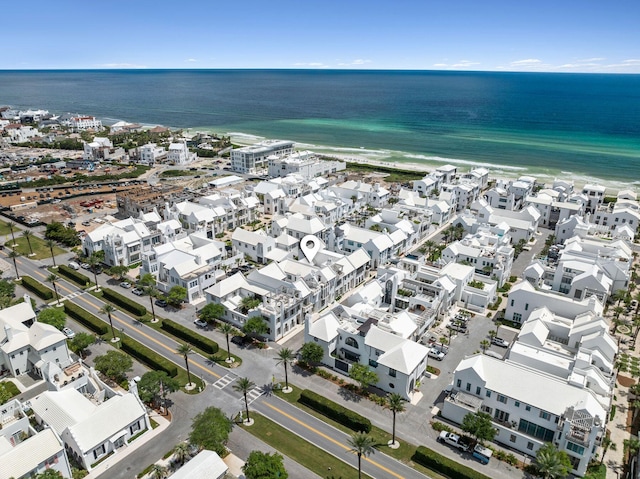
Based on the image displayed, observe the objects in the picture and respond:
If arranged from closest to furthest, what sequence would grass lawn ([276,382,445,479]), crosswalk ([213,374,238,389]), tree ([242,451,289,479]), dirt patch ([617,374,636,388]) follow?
tree ([242,451,289,479]) < grass lawn ([276,382,445,479]) < crosswalk ([213,374,238,389]) < dirt patch ([617,374,636,388])

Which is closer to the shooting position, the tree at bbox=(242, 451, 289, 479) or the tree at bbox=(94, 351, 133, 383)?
the tree at bbox=(242, 451, 289, 479)

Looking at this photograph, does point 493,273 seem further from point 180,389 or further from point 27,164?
point 27,164

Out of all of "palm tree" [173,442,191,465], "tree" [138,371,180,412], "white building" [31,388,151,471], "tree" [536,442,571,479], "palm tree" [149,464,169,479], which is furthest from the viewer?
"tree" [138,371,180,412]

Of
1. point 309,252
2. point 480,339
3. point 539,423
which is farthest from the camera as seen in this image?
point 309,252

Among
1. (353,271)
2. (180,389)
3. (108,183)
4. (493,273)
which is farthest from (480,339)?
(108,183)

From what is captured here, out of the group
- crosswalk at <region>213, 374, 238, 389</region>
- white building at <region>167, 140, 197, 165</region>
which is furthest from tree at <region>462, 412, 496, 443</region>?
white building at <region>167, 140, 197, 165</region>

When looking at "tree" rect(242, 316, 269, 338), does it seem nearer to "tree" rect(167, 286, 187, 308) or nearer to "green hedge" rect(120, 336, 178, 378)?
"green hedge" rect(120, 336, 178, 378)
